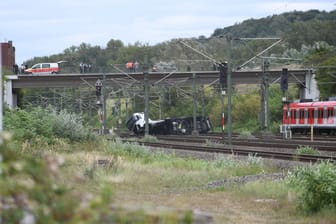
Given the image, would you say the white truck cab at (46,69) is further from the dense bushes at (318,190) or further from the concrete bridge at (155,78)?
the dense bushes at (318,190)

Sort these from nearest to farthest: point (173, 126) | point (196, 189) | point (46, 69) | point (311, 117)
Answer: point (196, 189)
point (311, 117)
point (173, 126)
point (46, 69)

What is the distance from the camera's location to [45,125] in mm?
35625

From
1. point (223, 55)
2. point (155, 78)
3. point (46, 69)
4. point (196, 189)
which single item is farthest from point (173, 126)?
point (223, 55)

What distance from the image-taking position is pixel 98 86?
63.1 metres

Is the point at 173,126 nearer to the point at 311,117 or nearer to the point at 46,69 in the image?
the point at 311,117

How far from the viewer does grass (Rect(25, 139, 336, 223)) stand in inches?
578

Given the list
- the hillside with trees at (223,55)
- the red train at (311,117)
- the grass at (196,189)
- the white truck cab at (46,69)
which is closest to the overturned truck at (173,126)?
the hillside with trees at (223,55)

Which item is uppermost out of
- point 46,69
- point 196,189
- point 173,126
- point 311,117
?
point 46,69

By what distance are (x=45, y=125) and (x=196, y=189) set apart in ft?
55.3

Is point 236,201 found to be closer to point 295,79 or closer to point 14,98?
point 295,79

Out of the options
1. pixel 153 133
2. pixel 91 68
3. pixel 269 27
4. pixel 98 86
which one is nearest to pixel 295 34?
pixel 269 27

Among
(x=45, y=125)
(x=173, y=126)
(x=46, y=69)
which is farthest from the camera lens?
(x=46, y=69)

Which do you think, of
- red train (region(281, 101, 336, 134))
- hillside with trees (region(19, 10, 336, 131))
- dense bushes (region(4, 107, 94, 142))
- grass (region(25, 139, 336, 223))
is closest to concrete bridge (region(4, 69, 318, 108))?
hillside with trees (region(19, 10, 336, 131))

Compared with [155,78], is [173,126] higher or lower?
lower
